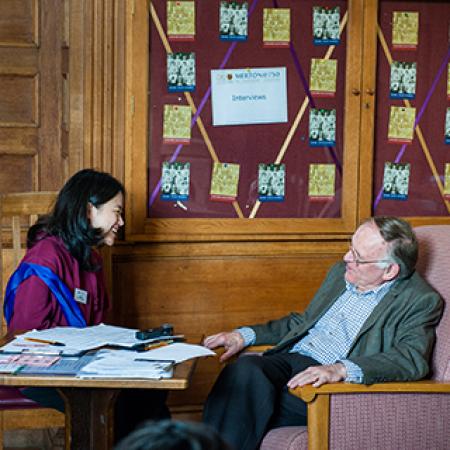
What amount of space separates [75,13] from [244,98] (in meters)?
0.76

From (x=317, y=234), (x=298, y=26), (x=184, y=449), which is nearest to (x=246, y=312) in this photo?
(x=317, y=234)

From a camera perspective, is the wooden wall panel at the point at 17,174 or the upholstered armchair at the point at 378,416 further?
the wooden wall panel at the point at 17,174

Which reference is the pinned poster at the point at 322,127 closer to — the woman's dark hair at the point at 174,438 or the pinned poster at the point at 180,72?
the pinned poster at the point at 180,72

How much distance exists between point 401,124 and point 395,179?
24cm

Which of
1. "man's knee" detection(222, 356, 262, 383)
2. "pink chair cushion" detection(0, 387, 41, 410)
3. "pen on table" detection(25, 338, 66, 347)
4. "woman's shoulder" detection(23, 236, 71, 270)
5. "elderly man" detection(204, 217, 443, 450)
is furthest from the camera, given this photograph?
"woman's shoulder" detection(23, 236, 71, 270)

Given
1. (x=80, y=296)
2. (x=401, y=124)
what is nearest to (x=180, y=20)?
(x=401, y=124)

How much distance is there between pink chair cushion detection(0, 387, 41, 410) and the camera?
2879 mm

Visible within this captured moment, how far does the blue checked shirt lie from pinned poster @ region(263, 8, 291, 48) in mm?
1285

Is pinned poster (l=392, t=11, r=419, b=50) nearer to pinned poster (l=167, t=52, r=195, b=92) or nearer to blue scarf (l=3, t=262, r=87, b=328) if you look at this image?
pinned poster (l=167, t=52, r=195, b=92)

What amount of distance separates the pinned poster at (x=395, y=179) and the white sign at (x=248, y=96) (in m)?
0.53

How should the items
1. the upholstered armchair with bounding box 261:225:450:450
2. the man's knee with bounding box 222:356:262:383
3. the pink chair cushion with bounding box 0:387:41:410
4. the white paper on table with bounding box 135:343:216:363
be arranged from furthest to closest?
1. the pink chair cushion with bounding box 0:387:41:410
2. the man's knee with bounding box 222:356:262:383
3. the upholstered armchair with bounding box 261:225:450:450
4. the white paper on table with bounding box 135:343:216:363

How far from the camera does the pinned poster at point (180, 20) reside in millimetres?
3754

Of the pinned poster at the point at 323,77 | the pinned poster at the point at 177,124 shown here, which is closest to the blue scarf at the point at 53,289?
the pinned poster at the point at 177,124

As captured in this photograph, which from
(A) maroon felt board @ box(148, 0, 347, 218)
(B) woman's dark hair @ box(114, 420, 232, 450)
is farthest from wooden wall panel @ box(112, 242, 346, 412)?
(B) woman's dark hair @ box(114, 420, 232, 450)
